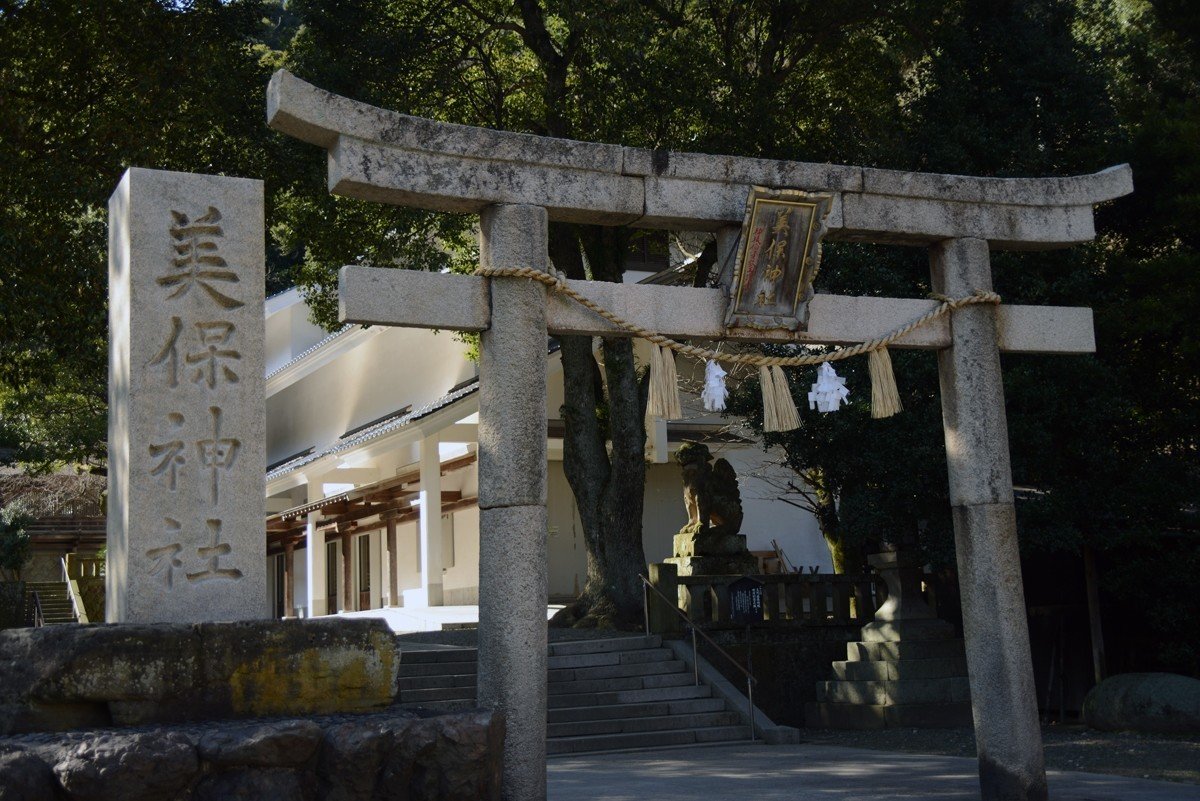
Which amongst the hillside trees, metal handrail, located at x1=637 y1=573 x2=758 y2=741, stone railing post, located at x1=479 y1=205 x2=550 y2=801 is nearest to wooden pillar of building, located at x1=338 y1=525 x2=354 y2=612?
the hillside trees

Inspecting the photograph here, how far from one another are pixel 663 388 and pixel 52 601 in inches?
942

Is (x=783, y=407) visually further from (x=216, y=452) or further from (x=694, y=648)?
(x=694, y=648)

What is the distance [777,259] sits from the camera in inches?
341

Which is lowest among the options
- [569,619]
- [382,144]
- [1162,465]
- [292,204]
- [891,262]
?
[569,619]

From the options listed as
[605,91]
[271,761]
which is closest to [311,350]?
[605,91]

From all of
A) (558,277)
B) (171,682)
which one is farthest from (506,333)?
(171,682)

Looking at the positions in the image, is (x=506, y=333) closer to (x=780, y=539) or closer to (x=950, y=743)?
(x=950, y=743)

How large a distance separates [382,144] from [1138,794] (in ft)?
22.9

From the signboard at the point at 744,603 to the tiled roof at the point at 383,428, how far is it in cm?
566

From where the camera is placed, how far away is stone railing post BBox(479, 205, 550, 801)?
745cm

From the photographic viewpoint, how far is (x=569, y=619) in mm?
18781

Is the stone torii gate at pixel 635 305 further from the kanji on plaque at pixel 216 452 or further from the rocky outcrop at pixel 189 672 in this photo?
the rocky outcrop at pixel 189 672

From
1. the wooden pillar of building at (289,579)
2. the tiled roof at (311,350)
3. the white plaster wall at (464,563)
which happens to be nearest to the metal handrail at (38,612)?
the tiled roof at (311,350)

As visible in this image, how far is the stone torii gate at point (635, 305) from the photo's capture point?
7.56 metres
